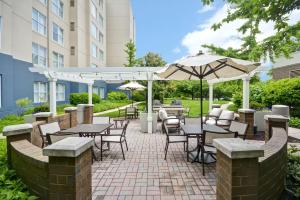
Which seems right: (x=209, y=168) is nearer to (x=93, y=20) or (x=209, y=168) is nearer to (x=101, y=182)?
(x=101, y=182)

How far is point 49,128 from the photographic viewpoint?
6281 millimetres

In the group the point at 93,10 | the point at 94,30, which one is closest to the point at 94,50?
the point at 94,30

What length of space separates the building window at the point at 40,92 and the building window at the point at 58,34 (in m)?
4.87

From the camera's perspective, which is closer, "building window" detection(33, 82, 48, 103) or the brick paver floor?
the brick paver floor

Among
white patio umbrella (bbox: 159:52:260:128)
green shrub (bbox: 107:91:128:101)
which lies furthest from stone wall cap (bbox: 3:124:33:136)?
green shrub (bbox: 107:91:128:101)

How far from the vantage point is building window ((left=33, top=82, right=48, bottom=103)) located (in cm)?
1753

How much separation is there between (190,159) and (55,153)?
4075 mm

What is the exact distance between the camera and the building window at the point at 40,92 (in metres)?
17.5

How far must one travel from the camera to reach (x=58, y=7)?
70.6 feet

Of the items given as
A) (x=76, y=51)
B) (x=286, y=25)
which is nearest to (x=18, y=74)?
(x=76, y=51)

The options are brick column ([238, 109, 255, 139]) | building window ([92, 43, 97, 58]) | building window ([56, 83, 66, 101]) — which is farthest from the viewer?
building window ([92, 43, 97, 58])

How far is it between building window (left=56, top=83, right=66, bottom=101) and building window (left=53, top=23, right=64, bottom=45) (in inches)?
163

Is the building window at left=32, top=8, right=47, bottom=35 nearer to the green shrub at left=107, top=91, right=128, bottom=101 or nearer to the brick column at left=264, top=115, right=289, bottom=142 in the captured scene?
the green shrub at left=107, top=91, right=128, bottom=101

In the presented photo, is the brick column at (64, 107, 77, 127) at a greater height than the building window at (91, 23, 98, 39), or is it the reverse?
→ the building window at (91, 23, 98, 39)
